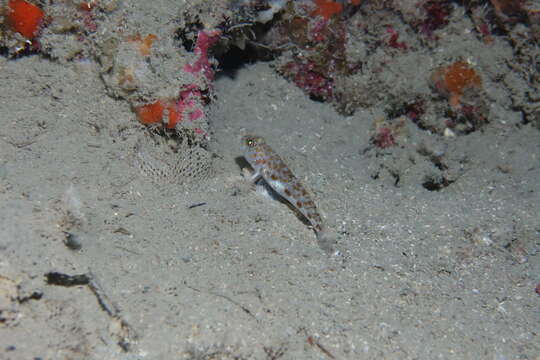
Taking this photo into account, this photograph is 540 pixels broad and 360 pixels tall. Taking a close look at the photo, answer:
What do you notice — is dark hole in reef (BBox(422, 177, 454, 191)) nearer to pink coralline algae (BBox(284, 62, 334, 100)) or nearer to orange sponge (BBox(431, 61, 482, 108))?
orange sponge (BBox(431, 61, 482, 108))

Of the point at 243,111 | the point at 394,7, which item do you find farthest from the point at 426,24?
the point at 243,111

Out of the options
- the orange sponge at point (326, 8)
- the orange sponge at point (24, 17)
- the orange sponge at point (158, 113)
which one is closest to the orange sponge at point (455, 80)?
the orange sponge at point (326, 8)

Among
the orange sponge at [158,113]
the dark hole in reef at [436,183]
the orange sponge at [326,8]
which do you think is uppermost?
the orange sponge at [326,8]

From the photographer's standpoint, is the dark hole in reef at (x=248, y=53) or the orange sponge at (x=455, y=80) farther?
the dark hole in reef at (x=248, y=53)

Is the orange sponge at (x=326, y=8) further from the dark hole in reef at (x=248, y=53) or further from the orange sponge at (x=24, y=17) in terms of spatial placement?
the orange sponge at (x=24, y=17)

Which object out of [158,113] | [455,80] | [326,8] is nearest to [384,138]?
[455,80]

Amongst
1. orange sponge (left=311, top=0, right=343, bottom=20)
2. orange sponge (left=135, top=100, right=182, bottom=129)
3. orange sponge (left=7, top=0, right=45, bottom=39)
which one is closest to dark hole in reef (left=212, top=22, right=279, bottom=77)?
orange sponge (left=311, top=0, right=343, bottom=20)

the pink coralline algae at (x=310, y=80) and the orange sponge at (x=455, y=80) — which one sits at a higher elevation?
the orange sponge at (x=455, y=80)

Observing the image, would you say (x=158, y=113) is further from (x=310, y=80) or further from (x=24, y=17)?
(x=310, y=80)
